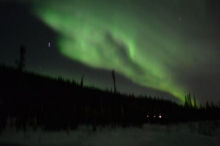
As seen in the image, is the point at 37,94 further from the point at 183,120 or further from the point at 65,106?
the point at 183,120

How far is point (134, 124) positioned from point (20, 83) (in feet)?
34.8

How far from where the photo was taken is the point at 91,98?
2031 centimetres

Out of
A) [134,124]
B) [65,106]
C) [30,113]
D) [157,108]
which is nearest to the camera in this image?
[30,113]

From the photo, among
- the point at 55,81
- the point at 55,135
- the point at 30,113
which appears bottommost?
the point at 55,135

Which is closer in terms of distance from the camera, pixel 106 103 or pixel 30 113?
pixel 30 113

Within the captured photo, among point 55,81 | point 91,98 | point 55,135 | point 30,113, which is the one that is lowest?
point 55,135

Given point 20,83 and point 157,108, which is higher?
point 20,83

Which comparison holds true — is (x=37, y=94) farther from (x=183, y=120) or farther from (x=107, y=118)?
(x=183, y=120)

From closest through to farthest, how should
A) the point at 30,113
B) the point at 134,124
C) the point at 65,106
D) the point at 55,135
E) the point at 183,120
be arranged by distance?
1. the point at 55,135
2. the point at 30,113
3. the point at 65,106
4. the point at 134,124
5. the point at 183,120

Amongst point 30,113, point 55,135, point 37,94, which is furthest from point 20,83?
point 55,135

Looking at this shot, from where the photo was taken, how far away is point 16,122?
47.3 feet

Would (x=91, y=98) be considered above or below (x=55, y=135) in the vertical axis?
above

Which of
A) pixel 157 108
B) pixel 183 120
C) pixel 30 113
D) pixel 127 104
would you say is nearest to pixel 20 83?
pixel 30 113

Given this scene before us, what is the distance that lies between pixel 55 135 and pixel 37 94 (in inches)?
163
